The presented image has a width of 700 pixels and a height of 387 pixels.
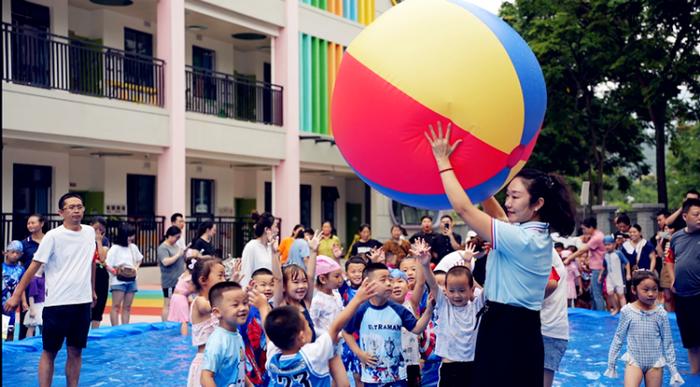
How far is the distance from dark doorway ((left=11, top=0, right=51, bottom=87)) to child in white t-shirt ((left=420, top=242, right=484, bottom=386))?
500 inches

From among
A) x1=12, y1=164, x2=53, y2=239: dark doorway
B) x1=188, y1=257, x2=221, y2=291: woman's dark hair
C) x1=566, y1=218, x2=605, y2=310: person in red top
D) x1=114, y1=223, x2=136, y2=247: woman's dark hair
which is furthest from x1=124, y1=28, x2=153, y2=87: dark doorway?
x1=188, y1=257, x2=221, y2=291: woman's dark hair

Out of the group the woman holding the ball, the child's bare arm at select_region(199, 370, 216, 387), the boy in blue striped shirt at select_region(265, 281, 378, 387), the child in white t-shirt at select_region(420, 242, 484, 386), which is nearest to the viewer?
the woman holding the ball

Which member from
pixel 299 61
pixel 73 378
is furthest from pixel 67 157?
pixel 73 378

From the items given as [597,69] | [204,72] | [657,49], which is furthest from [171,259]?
[597,69]

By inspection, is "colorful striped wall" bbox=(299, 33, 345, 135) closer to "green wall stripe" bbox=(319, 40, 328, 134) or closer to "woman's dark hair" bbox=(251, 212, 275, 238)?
"green wall stripe" bbox=(319, 40, 328, 134)

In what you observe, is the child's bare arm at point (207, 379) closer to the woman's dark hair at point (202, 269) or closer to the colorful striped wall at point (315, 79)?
the woman's dark hair at point (202, 269)

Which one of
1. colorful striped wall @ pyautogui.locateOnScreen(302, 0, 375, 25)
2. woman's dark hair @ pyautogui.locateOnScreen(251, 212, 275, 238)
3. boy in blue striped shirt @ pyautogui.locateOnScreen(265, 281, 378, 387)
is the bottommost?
boy in blue striped shirt @ pyautogui.locateOnScreen(265, 281, 378, 387)

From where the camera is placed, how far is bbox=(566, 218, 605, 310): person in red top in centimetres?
1502

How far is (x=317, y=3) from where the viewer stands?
992 inches

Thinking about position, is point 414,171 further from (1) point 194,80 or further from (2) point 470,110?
(1) point 194,80

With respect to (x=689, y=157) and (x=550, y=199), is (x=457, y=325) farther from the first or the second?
(x=689, y=157)

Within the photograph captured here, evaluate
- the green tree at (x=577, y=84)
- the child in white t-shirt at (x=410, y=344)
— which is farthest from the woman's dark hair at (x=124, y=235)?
the green tree at (x=577, y=84)

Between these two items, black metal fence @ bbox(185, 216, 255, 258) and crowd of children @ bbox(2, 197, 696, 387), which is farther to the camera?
black metal fence @ bbox(185, 216, 255, 258)

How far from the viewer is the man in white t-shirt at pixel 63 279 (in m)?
7.20
